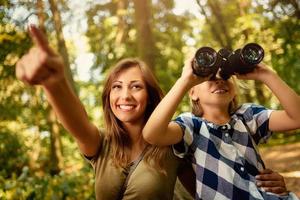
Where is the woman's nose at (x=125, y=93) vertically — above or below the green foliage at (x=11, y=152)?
above

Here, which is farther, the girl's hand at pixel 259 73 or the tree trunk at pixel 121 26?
the tree trunk at pixel 121 26

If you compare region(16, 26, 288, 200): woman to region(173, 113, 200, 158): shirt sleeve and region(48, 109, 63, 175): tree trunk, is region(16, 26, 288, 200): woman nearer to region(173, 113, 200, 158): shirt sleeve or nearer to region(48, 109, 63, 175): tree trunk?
region(173, 113, 200, 158): shirt sleeve

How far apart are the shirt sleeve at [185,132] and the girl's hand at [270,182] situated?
395 millimetres

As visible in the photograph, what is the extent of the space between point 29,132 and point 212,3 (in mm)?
6787

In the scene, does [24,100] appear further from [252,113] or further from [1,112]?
[252,113]

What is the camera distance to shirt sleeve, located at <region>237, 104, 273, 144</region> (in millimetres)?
2188

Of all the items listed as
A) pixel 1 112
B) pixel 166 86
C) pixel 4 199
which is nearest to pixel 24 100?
pixel 1 112

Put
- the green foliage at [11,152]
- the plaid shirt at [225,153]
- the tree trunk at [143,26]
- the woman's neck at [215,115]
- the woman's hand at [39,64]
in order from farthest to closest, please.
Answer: the green foliage at [11,152], the tree trunk at [143,26], the woman's neck at [215,115], the plaid shirt at [225,153], the woman's hand at [39,64]

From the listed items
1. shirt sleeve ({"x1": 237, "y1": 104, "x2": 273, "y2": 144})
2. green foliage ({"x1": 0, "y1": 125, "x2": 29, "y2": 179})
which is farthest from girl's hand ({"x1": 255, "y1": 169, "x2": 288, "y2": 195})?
green foliage ({"x1": 0, "y1": 125, "x2": 29, "y2": 179})

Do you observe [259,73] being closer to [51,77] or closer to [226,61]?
[226,61]

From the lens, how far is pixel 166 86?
9828mm

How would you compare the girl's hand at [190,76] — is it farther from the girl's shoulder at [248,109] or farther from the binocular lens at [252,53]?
the girl's shoulder at [248,109]

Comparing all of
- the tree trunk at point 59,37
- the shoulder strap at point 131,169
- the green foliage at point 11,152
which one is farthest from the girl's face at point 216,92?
the green foliage at point 11,152

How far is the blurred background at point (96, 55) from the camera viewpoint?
4.85 meters
